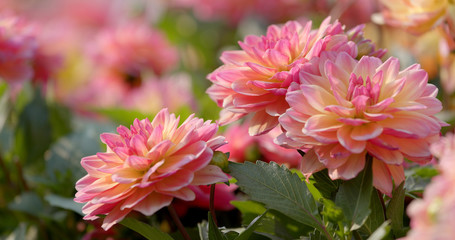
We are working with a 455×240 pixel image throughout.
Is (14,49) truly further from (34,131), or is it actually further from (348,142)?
(348,142)

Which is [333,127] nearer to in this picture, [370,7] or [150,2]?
[370,7]

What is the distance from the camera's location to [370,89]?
373mm

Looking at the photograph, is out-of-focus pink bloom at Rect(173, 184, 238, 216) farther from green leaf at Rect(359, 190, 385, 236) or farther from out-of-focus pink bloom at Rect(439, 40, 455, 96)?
out-of-focus pink bloom at Rect(439, 40, 455, 96)

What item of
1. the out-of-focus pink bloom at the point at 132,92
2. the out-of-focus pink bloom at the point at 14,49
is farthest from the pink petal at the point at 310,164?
the out-of-focus pink bloom at the point at 132,92

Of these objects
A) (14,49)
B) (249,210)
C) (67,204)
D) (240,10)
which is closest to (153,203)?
(249,210)

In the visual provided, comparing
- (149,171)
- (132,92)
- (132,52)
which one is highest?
(149,171)

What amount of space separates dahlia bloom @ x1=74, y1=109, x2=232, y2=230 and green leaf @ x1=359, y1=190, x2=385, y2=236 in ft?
0.37

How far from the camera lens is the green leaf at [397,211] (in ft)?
1.23

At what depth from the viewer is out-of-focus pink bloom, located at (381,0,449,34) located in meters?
0.58

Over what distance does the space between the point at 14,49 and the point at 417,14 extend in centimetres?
57

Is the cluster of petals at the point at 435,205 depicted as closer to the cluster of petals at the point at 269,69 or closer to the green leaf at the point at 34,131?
the cluster of petals at the point at 269,69

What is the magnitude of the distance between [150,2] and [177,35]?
20cm

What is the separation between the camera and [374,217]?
1.24 feet

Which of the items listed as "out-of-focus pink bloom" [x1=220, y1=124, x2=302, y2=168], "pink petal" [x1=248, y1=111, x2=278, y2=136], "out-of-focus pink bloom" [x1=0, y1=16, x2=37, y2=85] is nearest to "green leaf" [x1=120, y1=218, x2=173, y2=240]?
"pink petal" [x1=248, y1=111, x2=278, y2=136]
